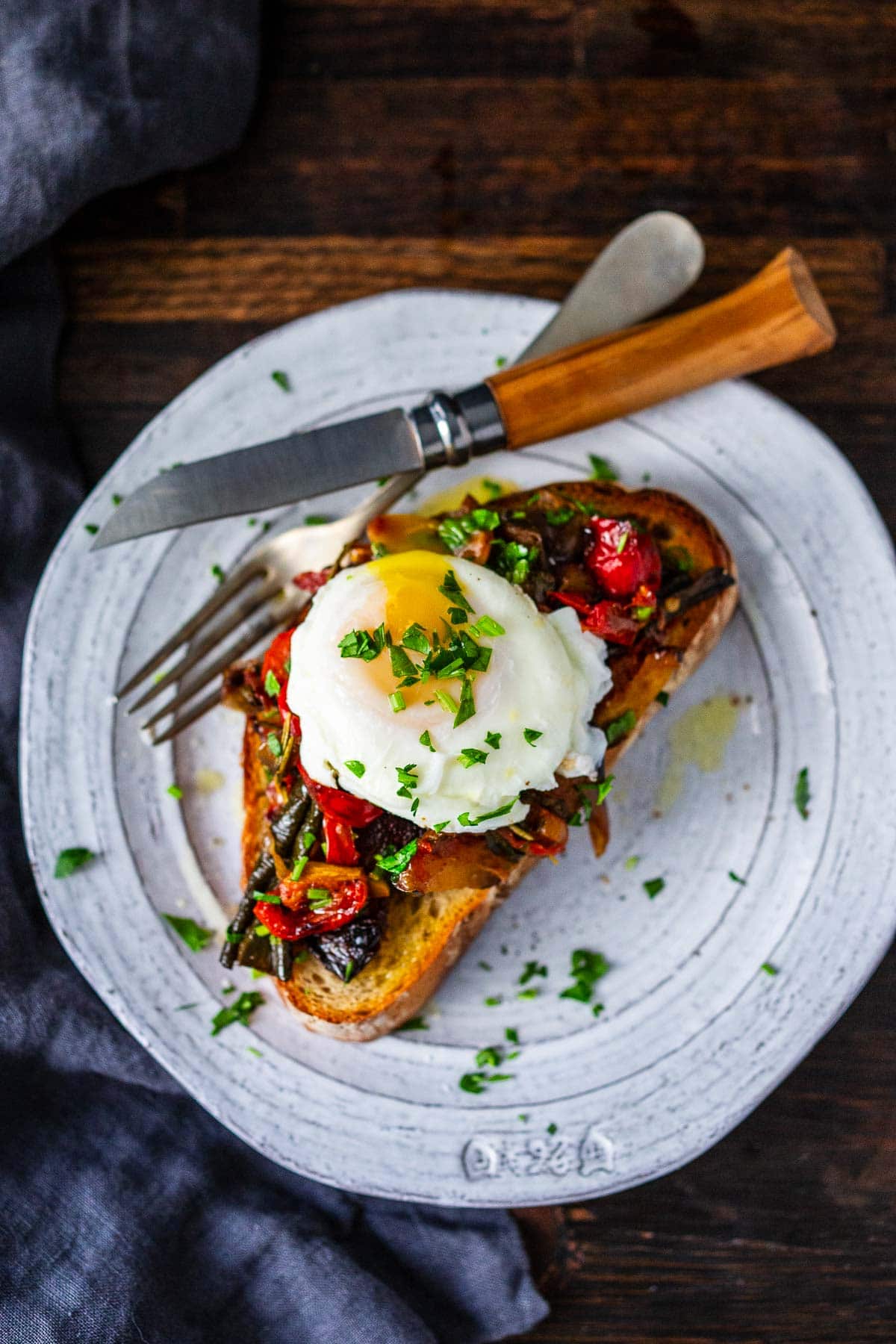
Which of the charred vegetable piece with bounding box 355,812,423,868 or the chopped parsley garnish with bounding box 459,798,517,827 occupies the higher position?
the chopped parsley garnish with bounding box 459,798,517,827

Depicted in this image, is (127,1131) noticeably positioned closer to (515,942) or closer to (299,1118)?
(299,1118)

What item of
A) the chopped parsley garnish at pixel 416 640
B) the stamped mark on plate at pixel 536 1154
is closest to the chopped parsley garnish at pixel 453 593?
the chopped parsley garnish at pixel 416 640

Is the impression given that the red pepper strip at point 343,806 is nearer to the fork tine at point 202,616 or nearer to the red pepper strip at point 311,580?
the red pepper strip at point 311,580

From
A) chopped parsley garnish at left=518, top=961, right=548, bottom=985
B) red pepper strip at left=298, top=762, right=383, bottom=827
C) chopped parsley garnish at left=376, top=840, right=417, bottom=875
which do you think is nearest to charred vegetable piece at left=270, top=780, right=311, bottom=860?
red pepper strip at left=298, top=762, right=383, bottom=827

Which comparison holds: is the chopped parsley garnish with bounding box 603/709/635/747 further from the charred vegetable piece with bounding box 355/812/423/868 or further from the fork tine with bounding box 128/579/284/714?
the fork tine with bounding box 128/579/284/714

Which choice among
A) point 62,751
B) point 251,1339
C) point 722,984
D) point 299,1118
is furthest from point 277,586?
point 251,1339

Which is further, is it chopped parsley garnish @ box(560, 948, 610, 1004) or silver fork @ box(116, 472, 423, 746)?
chopped parsley garnish @ box(560, 948, 610, 1004)
